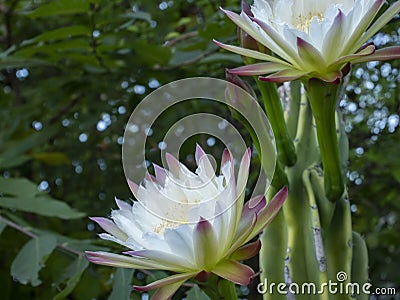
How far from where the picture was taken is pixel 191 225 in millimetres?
453

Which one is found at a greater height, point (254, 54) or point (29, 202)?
point (254, 54)

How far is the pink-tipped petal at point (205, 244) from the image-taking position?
0.44 meters

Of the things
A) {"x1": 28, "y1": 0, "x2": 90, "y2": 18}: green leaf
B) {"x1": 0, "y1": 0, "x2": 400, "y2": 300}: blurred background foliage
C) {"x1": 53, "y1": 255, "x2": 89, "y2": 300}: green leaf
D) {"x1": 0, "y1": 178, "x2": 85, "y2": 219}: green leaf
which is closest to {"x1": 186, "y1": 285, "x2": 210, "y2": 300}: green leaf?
{"x1": 0, "y1": 0, "x2": 400, "y2": 300}: blurred background foliage

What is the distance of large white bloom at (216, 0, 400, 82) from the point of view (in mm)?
480

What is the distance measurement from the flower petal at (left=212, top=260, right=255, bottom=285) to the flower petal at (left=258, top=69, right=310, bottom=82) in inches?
6.1

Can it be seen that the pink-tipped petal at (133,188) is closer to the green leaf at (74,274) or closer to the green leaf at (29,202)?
the green leaf at (74,274)

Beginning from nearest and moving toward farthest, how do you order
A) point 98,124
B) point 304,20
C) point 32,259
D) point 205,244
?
point 205,244 → point 304,20 → point 32,259 → point 98,124

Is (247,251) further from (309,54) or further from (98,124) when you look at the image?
(98,124)

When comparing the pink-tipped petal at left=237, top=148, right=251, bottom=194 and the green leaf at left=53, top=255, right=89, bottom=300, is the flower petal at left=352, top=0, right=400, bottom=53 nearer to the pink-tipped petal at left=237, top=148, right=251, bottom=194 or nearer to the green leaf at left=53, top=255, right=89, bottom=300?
the pink-tipped petal at left=237, top=148, right=251, bottom=194

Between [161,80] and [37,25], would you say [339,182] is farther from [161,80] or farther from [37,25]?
[37,25]

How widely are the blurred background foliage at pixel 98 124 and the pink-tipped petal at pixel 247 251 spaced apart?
8.9 inches

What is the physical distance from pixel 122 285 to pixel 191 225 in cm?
30

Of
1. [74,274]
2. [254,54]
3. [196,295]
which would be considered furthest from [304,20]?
[74,274]

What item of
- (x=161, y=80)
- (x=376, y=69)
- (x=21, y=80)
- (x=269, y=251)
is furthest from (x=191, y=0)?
(x=269, y=251)
